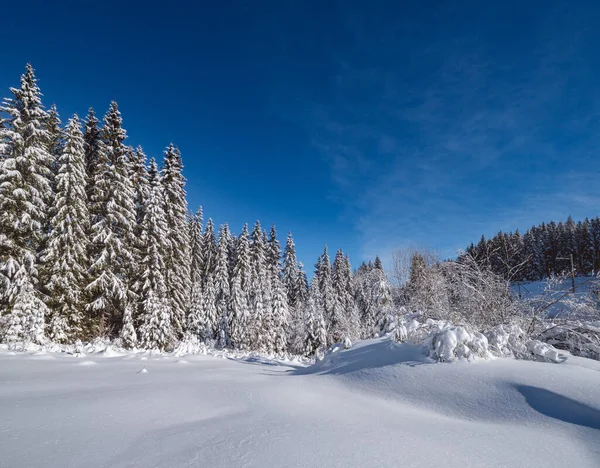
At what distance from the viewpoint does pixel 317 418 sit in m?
2.87

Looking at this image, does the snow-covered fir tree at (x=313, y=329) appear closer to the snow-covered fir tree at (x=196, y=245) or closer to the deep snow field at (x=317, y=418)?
the snow-covered fir tree at (x=196, y=245)

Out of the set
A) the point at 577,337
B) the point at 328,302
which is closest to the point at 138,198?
the point at 577,337

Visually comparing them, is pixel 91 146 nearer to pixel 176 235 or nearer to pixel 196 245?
pixel 176 235

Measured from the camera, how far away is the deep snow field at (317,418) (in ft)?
6.56

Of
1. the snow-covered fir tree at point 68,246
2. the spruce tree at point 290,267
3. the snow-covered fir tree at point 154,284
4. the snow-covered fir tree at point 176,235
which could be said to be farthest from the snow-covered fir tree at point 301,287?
the snow-covered fir tree at point 68,246

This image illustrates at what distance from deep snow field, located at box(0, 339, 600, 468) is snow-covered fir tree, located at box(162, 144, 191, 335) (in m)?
16.4

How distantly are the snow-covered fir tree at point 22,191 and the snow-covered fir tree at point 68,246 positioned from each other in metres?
0.61

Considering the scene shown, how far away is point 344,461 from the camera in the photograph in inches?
78.0

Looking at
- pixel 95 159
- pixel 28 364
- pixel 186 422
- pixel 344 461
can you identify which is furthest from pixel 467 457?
pixel 95 159

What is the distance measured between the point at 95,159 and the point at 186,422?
20.5m

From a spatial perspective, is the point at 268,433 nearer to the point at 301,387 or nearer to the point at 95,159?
the point at 301,387

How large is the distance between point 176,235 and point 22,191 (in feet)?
30.2

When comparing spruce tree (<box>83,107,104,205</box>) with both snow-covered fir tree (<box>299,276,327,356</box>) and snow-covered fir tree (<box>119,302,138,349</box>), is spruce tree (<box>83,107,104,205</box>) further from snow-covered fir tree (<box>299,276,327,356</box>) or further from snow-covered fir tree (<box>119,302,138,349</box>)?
snow-covered fir tree (<box>299,276,327,356</box>)

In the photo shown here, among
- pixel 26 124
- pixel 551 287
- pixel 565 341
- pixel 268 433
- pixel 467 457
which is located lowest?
pixel 467 457
